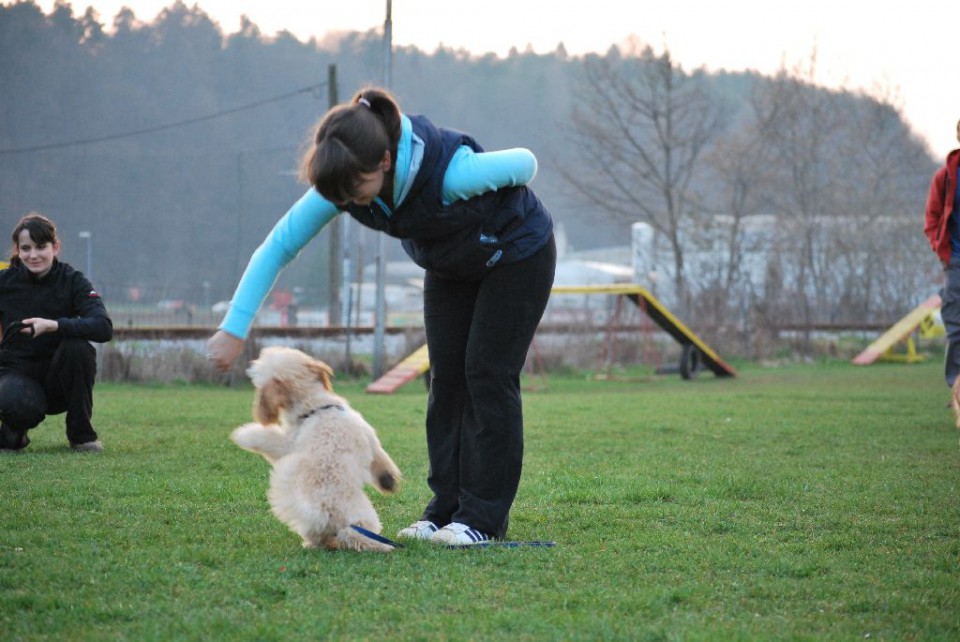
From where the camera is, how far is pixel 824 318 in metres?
27.2

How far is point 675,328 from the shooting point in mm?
17297

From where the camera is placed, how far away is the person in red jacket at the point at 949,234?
7.42 m

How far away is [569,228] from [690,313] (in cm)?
4162

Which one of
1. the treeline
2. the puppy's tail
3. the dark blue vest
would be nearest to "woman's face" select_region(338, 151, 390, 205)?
the dark blue vest

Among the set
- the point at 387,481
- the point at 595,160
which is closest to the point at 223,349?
the point at 387,481

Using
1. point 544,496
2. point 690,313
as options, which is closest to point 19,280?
point 544,496

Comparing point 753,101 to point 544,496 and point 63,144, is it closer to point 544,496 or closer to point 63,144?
point 63,144

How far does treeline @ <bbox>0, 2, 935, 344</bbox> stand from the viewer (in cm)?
2809

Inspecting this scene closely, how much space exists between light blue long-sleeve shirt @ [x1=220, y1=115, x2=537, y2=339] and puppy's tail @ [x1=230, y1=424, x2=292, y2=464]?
0.65m

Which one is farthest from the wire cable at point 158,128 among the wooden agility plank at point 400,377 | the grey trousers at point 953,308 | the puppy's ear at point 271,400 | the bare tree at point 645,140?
the puppy's ear at point 271,400

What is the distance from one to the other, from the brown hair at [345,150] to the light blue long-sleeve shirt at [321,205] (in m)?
0.11

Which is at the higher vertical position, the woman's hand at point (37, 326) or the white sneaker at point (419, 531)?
the woman's hand at point (37, 326)

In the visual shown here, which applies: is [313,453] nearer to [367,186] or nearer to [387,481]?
[387,481]

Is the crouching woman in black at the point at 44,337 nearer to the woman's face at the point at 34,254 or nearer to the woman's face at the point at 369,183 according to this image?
the woman's face at the point at 34,254
